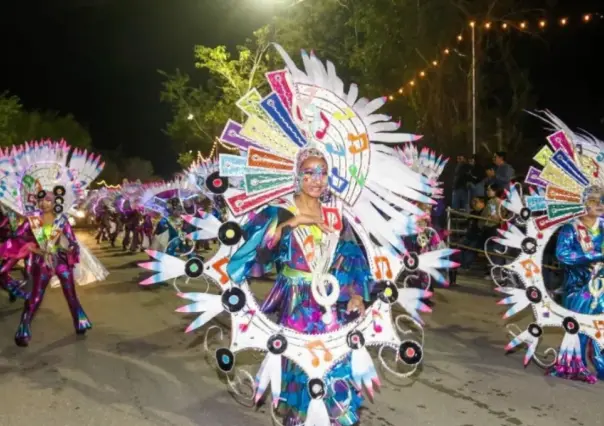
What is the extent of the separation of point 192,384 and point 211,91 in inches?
1037

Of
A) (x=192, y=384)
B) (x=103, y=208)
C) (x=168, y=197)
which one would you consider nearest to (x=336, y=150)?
(x=192, y=384)

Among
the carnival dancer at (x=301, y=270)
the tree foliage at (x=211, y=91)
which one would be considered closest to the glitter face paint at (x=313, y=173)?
the carnival dancer at (x=301, y=270)

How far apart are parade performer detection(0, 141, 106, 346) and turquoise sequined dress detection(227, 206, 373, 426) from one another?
4.04m

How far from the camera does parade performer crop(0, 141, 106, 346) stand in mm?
7250

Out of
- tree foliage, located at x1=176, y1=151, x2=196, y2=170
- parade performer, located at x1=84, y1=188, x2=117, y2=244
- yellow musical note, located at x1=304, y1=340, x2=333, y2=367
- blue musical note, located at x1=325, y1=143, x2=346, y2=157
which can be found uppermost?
blue musical note, located at x1=325, y1=143, x2=346, y2=157

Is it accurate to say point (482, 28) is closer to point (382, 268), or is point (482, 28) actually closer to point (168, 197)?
point (168, 197)

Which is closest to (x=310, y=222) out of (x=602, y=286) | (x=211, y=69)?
(x=602, y=286)

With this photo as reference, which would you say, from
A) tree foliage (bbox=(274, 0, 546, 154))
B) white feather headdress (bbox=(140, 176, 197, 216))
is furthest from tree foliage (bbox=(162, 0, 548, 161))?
white feather headdress (bbox=(140, 176, 197, 216))

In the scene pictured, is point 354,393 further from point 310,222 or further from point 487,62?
point 487,62

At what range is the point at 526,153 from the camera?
674 inches

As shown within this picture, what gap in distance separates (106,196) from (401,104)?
35.9ft

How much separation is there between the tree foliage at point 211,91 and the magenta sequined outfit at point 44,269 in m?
19.7

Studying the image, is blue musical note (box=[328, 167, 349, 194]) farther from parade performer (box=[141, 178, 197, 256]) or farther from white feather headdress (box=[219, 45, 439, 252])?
parade performer (box=[141, 178, 197, 256])

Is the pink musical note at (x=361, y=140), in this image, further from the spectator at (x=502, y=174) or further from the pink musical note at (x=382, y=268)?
the spectator at (x=502, y=174)
